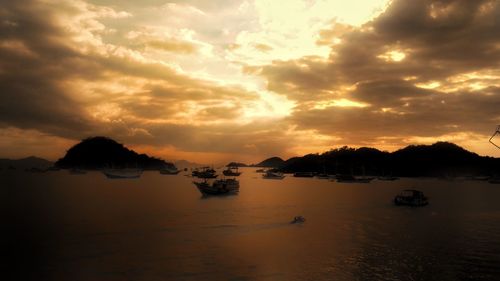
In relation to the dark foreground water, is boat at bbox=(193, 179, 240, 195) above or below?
above

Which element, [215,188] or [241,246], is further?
[215,188]

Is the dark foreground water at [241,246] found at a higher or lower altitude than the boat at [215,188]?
lower

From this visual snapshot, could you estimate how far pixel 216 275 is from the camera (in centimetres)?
3052

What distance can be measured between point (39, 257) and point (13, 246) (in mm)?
6930

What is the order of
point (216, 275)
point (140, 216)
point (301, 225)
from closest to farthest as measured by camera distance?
point (216, 275) → point (301, 225) → point (140, 216)

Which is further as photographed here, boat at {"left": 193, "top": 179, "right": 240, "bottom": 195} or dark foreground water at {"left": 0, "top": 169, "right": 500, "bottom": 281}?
boat at {"left": 193, "top": 179, "right": 240, "bottom": 195}

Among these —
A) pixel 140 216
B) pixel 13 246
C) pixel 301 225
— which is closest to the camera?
pixel 13 246

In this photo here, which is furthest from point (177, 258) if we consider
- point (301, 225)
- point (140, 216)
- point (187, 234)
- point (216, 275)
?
point (140, 216)

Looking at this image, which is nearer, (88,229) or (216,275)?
(216,275)

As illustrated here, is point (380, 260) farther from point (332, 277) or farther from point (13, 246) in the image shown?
point (13, 246)

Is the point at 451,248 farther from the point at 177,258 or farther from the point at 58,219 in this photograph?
the point at 58,219

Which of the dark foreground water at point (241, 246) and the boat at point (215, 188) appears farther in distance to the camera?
the boat at point (215, 188)

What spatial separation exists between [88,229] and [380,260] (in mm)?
36657

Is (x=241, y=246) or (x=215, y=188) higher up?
(x=215, y=188)
